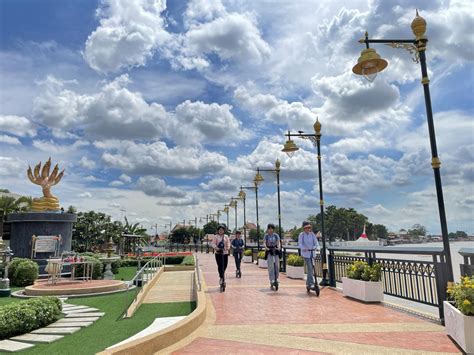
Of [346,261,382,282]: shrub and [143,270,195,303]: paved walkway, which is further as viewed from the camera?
[143,270,195,303]: paved walkway

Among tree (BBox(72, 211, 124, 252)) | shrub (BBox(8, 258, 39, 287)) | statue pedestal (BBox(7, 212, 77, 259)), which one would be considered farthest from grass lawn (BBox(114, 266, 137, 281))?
tree (BBox(72, 211, 124, 252))

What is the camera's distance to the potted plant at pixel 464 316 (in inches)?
194

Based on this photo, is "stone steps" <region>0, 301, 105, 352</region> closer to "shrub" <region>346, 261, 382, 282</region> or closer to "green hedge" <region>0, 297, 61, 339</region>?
"green hedge" <region>0, 297, 61, 339</region>

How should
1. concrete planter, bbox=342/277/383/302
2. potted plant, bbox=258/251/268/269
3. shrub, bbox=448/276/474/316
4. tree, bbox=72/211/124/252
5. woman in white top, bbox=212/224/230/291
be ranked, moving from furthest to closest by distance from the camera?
tree, bbox=72/211/124/252 → potted plant, bbox=258/251/268/269 → woman in white top, bbox=212/224/230/291 → concrete planter, bbox=342/277/383/302 → shrub, bbox=448/276/474/316

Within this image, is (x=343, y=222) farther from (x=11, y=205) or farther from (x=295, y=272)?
(x=295, y=272)

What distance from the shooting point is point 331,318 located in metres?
7.00

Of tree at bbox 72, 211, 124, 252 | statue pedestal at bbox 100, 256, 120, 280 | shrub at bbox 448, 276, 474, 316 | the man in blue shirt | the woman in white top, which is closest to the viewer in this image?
shrub at bbox 448, 276, 474, 316

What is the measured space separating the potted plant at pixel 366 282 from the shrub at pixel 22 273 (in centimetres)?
1489

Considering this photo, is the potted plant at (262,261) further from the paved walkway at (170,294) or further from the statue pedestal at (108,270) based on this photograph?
the statue pedestal at (108,270)

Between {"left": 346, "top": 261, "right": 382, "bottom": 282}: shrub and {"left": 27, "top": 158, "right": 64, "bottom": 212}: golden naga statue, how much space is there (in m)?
21.0

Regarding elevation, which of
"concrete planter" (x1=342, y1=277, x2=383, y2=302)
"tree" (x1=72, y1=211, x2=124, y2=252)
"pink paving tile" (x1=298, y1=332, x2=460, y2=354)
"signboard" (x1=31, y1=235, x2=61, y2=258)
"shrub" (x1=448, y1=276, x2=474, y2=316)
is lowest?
"pink paving tile" (x1=298, y1=332, x2=460, y2=354)

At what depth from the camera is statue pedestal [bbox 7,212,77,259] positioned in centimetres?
2091

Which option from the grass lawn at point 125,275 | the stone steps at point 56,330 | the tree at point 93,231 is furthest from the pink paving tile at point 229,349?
the tree at point 93,231

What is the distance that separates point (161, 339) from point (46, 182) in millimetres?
22878
